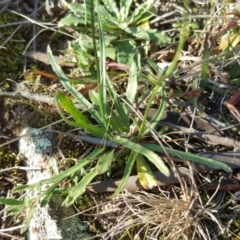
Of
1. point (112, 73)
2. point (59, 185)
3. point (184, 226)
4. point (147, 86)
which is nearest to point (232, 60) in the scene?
point (147, 86)

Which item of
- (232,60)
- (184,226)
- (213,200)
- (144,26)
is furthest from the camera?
(144,26)

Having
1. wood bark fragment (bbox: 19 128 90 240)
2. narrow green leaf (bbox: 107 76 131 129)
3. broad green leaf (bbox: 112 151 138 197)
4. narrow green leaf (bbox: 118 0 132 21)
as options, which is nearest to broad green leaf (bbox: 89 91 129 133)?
narrow green leaf (bbox: 107 76 131 129)

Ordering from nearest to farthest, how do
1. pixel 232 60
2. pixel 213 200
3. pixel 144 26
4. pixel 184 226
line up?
pixel 184 226 < pixel 213 200 < pixel 232 60 < pixel 144 26

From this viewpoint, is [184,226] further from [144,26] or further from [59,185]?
[144,26]

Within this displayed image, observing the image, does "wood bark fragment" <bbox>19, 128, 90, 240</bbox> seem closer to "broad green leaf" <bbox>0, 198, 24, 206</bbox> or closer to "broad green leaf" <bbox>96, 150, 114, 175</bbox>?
"broad green leaf" <bbox>0, 198, 24, 206</bbox>

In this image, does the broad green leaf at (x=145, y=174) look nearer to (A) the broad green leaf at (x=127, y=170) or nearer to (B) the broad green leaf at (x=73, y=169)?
(A) the broad green leaf at (x=127, y=170)

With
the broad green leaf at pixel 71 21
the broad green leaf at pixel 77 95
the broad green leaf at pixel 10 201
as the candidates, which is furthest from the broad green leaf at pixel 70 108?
the broad green leaf at pixel 71 21

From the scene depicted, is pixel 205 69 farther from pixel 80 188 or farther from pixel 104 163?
pixel 80 188
